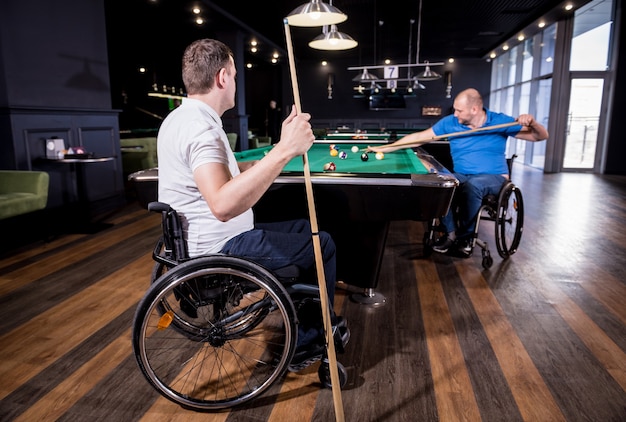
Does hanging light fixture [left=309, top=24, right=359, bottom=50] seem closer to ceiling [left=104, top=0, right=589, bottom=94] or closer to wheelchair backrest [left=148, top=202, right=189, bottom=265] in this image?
wheelchair backrest [left=148, top=202, right=189, bottom=265]

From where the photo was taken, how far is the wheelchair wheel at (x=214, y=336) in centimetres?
146

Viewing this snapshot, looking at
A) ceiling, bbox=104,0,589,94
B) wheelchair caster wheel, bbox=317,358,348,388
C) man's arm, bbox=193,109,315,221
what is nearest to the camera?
man's arm, bbox=193,109,315,221

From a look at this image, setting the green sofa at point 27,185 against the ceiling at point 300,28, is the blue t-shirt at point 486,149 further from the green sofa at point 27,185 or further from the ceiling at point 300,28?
the ceiling at point 300,28

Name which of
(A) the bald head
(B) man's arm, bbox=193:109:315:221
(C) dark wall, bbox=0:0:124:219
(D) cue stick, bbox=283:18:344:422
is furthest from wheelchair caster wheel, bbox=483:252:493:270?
(C) dark wall, bbox=0:0:124:219

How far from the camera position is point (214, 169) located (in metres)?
1.41

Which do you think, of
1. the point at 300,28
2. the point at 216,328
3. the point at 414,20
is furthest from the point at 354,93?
the point at 216,328

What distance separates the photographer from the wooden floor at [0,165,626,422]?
164 centimetres

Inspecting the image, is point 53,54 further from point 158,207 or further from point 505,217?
point 505,217

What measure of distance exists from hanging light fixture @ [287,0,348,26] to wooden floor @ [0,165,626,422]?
5.68 feet

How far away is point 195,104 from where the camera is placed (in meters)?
1.60

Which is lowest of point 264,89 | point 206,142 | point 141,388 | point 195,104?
point 141,388

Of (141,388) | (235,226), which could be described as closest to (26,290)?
(141,388)

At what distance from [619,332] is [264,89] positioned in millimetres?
13142

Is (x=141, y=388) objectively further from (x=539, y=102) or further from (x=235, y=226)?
(x=539, y=102)
